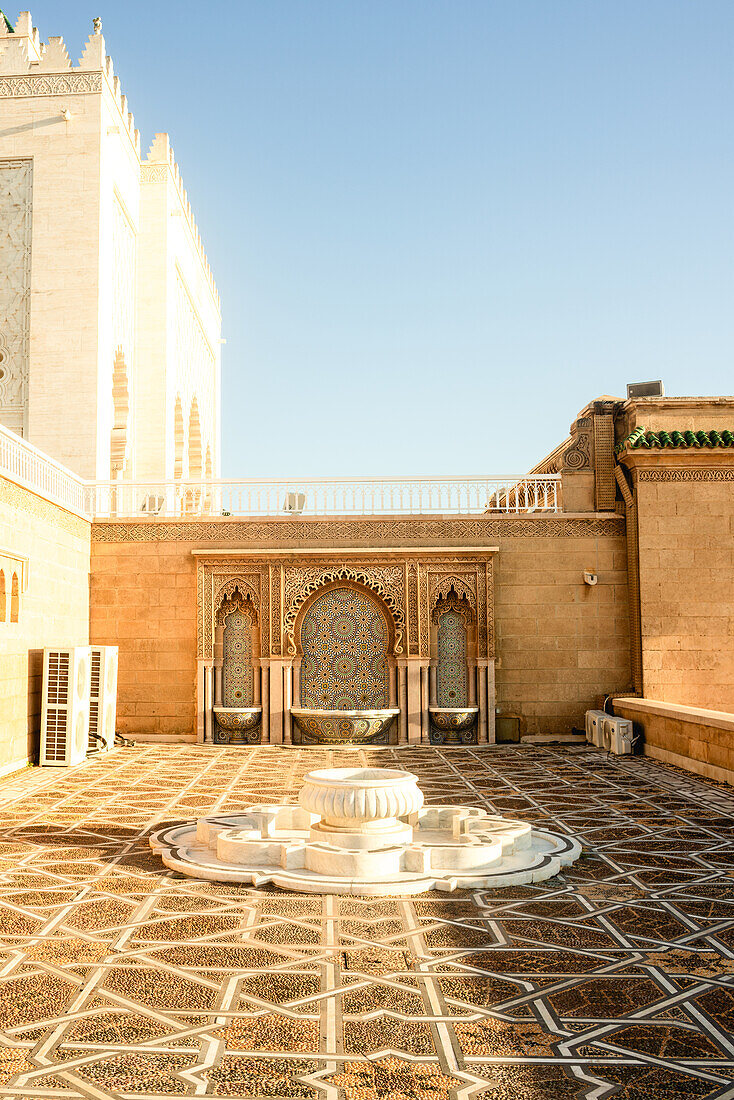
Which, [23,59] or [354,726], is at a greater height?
[23,59]

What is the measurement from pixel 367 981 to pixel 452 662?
295 inches

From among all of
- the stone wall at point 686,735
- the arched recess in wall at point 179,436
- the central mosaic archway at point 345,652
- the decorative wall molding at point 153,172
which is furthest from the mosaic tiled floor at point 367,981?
the decorative wall molding at point 153,172

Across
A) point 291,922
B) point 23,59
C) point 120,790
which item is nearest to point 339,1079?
point 291,922

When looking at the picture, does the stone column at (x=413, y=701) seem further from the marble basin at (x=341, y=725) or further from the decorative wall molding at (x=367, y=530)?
the decorative wall molding at (x=367, y=530)

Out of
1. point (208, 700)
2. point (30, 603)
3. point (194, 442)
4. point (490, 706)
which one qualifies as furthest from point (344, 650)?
point (194, 442)

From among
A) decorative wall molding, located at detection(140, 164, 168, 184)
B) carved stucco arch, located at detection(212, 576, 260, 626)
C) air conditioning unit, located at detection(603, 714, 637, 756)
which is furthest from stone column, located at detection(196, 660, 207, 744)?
decorative wall molding, located at detection(140, 164, 168, 184)

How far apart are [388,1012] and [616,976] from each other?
83cm

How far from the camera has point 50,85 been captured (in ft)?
40.8

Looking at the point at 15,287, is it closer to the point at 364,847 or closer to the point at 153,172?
the point at 153,172

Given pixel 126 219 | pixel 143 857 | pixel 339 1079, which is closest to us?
pixel 339 1079

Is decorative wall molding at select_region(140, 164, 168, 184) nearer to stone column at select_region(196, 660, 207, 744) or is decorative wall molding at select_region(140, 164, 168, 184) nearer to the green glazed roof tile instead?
stone column at select_region(196, 660, 207, 744)

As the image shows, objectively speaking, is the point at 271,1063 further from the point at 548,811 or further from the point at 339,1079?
the point at 548,811

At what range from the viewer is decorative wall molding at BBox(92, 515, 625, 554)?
34.1 ft

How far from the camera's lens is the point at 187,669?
10.4 meters
